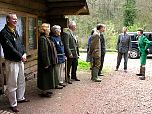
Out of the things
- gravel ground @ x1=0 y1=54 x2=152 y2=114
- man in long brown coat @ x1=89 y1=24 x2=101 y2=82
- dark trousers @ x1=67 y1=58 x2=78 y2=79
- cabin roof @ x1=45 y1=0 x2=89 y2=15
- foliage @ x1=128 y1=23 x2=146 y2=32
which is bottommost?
gravel ground @ x1=0 y1=54 x2=152 y2=114

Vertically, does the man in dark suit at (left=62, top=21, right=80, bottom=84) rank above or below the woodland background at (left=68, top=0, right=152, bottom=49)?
below

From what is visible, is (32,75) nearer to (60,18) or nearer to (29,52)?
(29,52)

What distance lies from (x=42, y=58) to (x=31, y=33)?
2891 millimetres

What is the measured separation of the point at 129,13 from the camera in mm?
31688

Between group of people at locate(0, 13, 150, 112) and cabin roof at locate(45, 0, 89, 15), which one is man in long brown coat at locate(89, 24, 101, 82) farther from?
cabin roof at locate(45, 0, 89, 15)

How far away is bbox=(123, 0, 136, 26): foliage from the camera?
31.4 metres

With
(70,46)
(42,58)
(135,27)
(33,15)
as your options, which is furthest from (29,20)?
(135,27)

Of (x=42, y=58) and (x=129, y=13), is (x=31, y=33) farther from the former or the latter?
(x=129, y=13)

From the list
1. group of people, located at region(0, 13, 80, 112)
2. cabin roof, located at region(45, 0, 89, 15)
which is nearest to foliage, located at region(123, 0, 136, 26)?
cabin roof, located at region(45, 0, 89, 15)

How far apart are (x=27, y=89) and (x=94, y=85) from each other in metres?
2.23

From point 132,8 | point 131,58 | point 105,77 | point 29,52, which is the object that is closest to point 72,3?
point 29,52

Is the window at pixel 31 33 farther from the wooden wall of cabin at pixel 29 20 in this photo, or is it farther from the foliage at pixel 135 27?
the foliage at pixel 135 27

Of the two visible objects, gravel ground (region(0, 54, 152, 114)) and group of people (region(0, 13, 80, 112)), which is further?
gravel ground (region(0, 54, 152, 114))

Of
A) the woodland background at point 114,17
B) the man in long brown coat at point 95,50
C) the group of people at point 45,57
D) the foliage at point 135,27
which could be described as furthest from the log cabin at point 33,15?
the foliage at point 135,27
